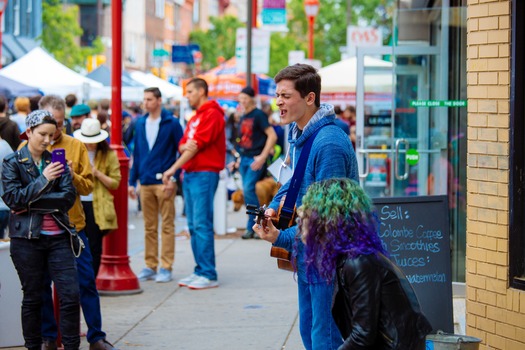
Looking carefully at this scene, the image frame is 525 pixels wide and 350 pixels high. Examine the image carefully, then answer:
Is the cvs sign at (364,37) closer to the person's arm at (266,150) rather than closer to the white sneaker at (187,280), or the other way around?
the person's arm at (266,150)

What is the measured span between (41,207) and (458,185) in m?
4.56

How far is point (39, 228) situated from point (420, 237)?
8.23 ft

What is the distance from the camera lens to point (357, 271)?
12.3 feet

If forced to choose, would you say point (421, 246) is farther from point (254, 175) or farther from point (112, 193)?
point (254, 175)

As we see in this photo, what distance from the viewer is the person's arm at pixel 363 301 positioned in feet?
12.1

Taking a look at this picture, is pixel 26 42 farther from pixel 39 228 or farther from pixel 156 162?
pixel 39 228

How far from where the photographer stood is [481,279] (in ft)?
20.8

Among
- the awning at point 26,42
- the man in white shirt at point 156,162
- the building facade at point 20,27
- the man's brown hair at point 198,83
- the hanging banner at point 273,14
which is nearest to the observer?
the man's brown hair at point 198,83

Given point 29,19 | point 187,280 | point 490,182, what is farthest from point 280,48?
point 490,182

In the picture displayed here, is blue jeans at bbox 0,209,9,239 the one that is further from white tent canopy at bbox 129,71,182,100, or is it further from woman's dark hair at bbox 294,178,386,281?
white tent canopy at bbox 129,71,182,100

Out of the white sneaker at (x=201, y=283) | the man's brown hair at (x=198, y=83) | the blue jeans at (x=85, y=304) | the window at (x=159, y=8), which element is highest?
the window at (x=159, y=8)

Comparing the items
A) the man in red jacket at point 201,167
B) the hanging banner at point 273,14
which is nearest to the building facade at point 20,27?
the hanging banner at point 273,14

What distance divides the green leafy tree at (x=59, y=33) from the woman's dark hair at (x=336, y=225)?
40351mm

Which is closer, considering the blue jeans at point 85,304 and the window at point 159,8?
the blue jeans at point 85,304
